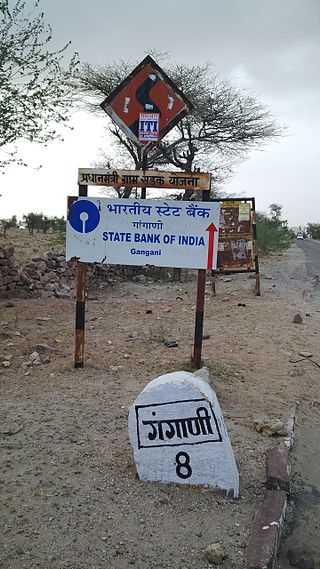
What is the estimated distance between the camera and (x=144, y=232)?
4.76m

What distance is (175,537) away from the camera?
2.59 m

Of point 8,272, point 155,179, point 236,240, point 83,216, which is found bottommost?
point 8,272

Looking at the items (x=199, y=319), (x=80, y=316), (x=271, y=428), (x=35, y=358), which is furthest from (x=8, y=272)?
(x=271, y=428)

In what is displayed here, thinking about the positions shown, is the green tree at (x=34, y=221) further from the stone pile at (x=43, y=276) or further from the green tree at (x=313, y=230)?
the green tree at (x=313, y=230)

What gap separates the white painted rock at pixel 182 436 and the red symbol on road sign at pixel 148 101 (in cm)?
272

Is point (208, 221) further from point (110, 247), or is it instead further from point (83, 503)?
point (83, 503)

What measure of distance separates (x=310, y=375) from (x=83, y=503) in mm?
3146

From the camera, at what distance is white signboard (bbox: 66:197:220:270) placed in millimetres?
4711

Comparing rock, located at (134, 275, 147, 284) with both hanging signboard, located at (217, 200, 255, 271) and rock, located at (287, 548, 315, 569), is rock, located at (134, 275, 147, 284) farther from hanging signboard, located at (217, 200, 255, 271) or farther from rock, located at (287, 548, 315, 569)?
rock, located at (287, 548, 315, 569)

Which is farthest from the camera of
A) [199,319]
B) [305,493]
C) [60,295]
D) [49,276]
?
[49,276]

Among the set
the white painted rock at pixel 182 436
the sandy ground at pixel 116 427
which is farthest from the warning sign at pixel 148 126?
the white painted rock at pixel 182 436

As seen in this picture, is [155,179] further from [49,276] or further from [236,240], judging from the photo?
[49,276]

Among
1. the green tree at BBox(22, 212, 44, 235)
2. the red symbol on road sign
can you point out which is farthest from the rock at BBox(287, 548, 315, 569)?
the green tree at BBox(22, 212, 44, 235)

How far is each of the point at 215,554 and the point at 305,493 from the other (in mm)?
1003
